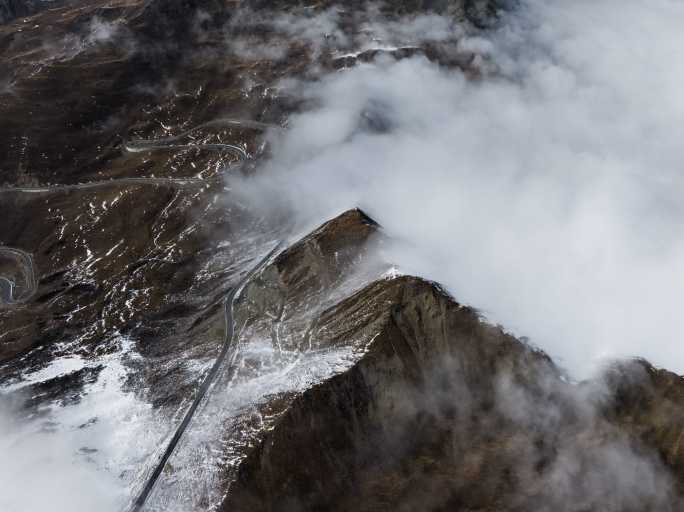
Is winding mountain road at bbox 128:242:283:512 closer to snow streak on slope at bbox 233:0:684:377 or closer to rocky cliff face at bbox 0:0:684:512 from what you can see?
rocky cliff face at bbox 0:0:684:512

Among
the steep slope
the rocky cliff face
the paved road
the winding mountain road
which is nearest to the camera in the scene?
the winding mountain road

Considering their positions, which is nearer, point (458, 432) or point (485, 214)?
point (458, 432)

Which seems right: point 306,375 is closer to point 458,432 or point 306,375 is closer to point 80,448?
point 458,432

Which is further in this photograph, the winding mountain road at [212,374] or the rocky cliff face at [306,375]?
the rocky cliff face at [306,375]

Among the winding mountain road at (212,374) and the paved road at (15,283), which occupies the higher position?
the winding mountain road at (212,374)

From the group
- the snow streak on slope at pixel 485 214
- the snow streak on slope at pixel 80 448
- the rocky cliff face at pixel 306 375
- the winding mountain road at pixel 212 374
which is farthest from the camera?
the snow streak on slope at pixel 485 214

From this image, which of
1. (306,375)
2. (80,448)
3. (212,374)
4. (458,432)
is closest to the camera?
(80,448)

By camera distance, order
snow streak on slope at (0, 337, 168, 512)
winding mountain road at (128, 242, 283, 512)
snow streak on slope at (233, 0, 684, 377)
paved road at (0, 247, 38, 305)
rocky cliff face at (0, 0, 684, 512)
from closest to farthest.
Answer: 1. snow streak on slope at (0, 337, 168, 512)
2. winding mountain road at (128, 242, 283, 512)
3. rocky cliff face at (0, 0, 684, 512)
4. snow streak on slope at (233, 0, 684, 377)
5. paved road at (0, 247, 38, 305)

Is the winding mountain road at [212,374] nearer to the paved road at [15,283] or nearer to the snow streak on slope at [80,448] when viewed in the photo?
the snow streak on slope at [80,448]

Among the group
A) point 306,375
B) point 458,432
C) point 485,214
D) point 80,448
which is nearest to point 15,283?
point 80,448

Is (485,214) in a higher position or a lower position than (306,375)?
lower

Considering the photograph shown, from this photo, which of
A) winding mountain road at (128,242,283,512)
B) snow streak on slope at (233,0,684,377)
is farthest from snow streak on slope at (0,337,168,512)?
snow streak on slope at (233,0,684,377)

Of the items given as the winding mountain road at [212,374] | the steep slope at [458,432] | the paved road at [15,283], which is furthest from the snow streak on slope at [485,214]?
the paved road at [15,283]

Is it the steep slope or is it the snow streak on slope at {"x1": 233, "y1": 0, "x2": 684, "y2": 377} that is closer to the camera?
the steep slope
